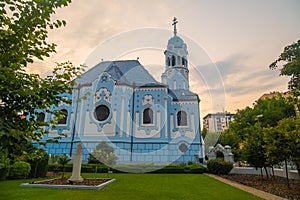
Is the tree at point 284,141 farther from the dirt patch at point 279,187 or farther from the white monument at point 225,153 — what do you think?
the white monument at point 225,153

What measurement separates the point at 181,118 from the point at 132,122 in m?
6.98

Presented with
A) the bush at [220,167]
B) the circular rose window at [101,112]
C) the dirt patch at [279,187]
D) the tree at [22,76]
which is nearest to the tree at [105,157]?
the circular rose window at [101,112]

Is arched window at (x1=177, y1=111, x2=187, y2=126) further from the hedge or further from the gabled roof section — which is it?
the hedge

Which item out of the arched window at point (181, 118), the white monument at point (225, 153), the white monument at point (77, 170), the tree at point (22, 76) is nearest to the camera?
the tree at point (22, 76)

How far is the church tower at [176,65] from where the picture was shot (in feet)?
111

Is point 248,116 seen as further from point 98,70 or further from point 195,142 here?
point 98,70

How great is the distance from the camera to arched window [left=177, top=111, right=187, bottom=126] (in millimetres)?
27734

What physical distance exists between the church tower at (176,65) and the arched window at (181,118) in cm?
641

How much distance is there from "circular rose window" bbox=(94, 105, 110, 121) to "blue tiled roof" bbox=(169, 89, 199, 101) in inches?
380

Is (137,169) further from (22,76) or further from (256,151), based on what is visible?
(22,76)

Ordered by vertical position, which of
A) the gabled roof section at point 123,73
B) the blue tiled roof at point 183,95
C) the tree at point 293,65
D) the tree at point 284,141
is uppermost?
the gabled roof section at point 123,73

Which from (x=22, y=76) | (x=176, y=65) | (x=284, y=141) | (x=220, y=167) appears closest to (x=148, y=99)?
(x=176, y=65)

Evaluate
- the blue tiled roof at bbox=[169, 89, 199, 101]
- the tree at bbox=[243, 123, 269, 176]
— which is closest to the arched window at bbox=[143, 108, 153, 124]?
the blue tiled roof at bbox=[169, 89, 199, 101]

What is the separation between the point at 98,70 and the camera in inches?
1286
